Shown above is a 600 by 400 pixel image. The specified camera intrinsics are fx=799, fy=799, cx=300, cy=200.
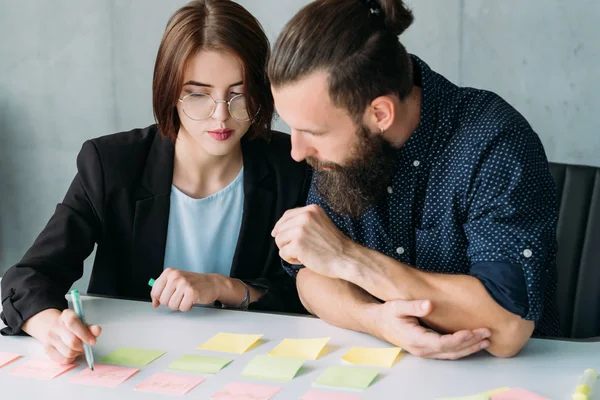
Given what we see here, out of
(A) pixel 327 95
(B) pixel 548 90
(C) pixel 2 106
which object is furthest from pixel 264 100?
(C) pixel 2 106

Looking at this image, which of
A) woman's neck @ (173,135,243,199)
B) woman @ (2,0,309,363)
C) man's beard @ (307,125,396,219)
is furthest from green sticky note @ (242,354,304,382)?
woman's neck @ (173,135,243,199)

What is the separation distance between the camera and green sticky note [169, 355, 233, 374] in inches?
62.3

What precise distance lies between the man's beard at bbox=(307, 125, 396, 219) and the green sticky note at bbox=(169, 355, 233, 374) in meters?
0.52

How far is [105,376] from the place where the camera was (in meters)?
1.58

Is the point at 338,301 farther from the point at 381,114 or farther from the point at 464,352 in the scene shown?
the point at 381,114

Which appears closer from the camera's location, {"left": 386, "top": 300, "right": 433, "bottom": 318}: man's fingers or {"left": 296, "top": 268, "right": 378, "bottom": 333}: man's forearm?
{"left": 386, "top": 300, "right": 433, "bottom": 318}: man's fingers

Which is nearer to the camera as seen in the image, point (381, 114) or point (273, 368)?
point (273, 368)

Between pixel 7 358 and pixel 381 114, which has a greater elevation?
pixel 381 114

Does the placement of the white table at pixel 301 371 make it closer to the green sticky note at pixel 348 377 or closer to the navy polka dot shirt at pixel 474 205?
the green sticky note at pixel 348 377

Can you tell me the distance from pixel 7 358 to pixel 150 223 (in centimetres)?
65

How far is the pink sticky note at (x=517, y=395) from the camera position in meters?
1.41

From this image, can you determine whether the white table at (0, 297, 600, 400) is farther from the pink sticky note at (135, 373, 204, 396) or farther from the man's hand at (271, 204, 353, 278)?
the man's hand at (271, 204, 353, 278)

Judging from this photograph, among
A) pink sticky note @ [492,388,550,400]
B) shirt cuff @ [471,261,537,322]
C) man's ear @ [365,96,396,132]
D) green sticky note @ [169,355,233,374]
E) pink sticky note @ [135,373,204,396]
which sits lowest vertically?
pink sticky note @ [135,373,204,396]

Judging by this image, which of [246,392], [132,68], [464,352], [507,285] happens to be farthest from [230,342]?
[132,68]
